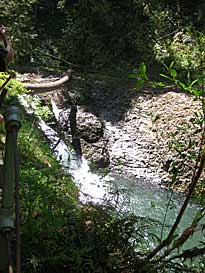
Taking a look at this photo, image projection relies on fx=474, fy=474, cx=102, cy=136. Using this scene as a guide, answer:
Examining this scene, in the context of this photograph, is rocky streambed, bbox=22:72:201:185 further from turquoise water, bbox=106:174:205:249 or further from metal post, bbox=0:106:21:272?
metal post, bbox=0:106:21:272

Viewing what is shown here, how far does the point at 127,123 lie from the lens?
938 cm

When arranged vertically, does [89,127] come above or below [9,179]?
above

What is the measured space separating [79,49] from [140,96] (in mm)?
3910

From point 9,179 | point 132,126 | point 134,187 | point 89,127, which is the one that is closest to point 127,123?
point 132,126

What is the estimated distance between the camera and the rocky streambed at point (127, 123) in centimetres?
834

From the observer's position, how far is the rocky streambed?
328 inches

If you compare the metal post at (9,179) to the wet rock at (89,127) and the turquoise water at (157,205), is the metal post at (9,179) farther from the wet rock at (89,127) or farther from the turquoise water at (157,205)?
the wet rock at (89,127)

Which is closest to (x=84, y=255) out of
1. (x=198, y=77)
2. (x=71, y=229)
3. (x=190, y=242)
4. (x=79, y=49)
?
(x=71, y=229)

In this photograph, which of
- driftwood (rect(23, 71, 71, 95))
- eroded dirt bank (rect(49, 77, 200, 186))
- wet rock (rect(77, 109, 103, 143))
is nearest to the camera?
driftwood (rect(23, 71, 71, 95))

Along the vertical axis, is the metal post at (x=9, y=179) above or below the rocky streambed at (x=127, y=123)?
below

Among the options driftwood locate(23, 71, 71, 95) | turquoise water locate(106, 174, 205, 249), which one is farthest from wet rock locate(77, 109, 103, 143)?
turquoise water locate(106, 174, 205, 249)

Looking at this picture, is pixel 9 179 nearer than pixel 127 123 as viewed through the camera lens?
Yes

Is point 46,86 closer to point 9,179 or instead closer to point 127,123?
point 127,123

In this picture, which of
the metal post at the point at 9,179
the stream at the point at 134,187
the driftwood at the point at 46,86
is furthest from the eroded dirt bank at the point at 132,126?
the metal post at the point at 9,179
